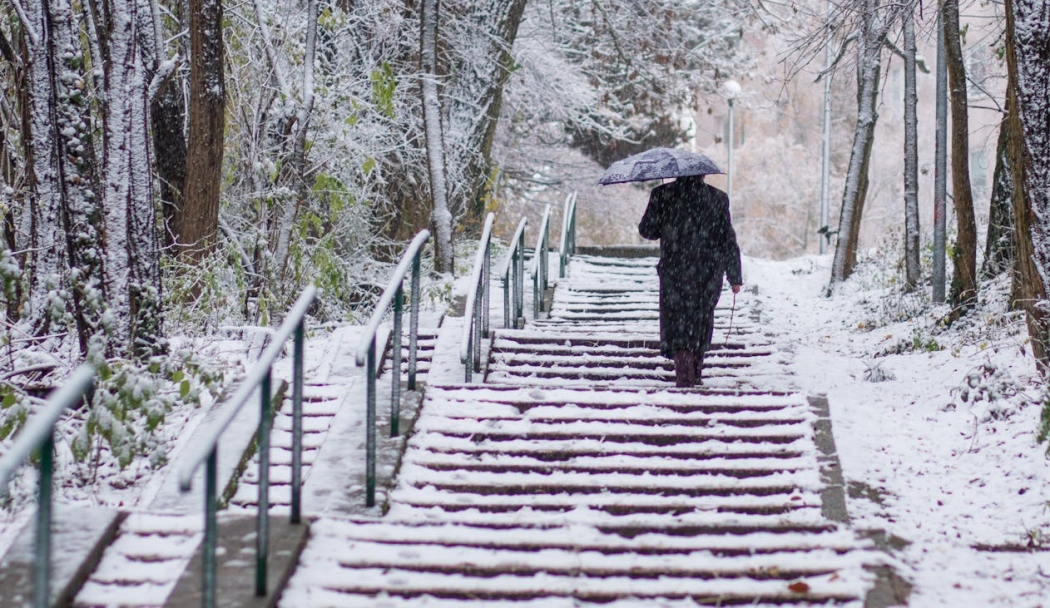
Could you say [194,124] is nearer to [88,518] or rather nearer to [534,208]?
[88,518]

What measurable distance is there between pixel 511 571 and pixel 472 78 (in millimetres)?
11118

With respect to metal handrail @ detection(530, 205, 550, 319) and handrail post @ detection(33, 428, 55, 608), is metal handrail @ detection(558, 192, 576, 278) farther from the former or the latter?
handrail post @ detection(33, 428, 55, 608)

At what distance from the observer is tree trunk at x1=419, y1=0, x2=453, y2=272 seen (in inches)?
Result: 476

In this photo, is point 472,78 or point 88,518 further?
point 472,78

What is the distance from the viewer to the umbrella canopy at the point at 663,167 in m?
7.10

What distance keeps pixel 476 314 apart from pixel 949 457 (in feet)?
9.99

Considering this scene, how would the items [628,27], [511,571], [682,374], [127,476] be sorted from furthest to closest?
1. [628,27]
2. [682,374]
3. [127,476]
4. [511,571]

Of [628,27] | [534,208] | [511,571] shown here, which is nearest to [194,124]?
[511,571]

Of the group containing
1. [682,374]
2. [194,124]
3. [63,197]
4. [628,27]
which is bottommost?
[682,374]

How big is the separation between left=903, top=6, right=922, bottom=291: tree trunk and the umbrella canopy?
242 inches

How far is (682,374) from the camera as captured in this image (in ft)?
23.8

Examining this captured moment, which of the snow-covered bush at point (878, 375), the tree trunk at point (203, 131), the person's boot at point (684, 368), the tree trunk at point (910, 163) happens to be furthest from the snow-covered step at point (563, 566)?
the tree trunk at point (910, 163)

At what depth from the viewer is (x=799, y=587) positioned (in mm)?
3984

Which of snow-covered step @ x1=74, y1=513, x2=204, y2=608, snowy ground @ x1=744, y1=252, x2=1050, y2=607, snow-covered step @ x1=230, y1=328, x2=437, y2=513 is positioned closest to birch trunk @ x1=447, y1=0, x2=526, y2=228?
snowy ground @ x1=744, y1=252, x2=1050, y2=607
